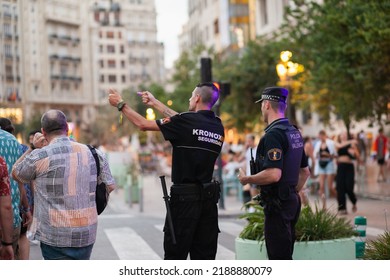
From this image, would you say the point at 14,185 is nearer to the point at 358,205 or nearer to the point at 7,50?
the point at 7,50

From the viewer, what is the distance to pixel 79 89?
316ft

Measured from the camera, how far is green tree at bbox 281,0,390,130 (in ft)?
73.9

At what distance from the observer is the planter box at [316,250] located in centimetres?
857

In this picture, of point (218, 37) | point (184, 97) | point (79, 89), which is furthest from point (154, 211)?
point (79, 89)

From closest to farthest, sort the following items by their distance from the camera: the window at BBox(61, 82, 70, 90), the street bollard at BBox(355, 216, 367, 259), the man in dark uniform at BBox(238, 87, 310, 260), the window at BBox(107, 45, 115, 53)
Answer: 1. the man in dark uniform at BBox(238, 87, 310, 260)
2. the street bollard at BBox(355, 216, 367, 259)
3. the window at BBox(61, 82, 70, 90)
4. the window at BBox(107, 45, 115, 53)

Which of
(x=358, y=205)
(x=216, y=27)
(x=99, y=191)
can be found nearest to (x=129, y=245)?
(x=99, y=191)

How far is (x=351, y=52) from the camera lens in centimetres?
2406

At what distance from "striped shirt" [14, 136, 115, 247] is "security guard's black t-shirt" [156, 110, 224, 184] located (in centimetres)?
82

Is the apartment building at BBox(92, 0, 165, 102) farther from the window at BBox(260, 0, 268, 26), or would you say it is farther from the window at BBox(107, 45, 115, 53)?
the window at BBox(260, 0, 268, 26)

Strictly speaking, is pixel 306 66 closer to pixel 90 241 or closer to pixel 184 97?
pixel 90 241

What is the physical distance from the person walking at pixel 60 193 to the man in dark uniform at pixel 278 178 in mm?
1265

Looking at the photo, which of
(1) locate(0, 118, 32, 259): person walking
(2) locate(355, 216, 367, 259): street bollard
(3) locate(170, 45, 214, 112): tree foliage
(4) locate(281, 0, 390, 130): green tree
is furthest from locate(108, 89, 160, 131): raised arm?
(3) locate(170, 45, 214, 112): tree foliage

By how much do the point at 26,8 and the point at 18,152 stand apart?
5.18 metres

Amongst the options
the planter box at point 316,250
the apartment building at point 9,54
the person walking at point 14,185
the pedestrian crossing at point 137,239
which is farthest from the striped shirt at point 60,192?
the apartment building at point 9,54
